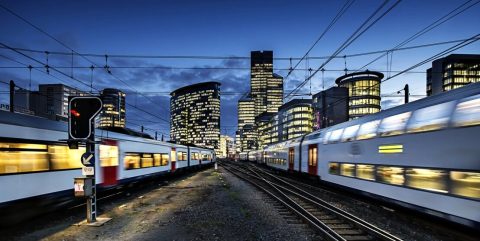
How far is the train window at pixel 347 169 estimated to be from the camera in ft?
50.3

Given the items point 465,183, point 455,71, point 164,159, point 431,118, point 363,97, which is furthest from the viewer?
point 455,71

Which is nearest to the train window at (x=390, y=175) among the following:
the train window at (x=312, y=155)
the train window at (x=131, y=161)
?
the train window at (x=312, y=155)

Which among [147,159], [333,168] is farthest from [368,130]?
[147,159]

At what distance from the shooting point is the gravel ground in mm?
9461

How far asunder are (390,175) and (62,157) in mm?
12181

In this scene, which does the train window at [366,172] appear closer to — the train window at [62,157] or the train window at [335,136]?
the train window at [335,136]

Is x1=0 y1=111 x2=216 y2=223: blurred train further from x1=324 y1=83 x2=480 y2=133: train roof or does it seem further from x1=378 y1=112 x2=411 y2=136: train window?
x1=324 y1=83 x2=480 y2=133: train roof

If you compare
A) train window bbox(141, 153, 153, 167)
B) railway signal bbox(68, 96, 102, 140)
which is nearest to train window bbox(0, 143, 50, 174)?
railway signal bbox(68, 96, 102, 140)

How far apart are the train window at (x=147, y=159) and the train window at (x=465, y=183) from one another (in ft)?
58.4

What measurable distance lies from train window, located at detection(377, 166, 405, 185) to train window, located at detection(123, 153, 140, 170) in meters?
13.3

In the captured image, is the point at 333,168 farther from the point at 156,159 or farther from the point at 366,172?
the point at 156,159

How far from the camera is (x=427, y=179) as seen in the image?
32.4ft

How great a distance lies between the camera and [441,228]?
9875 millimetres

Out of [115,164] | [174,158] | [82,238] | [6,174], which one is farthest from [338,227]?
[174,158]
